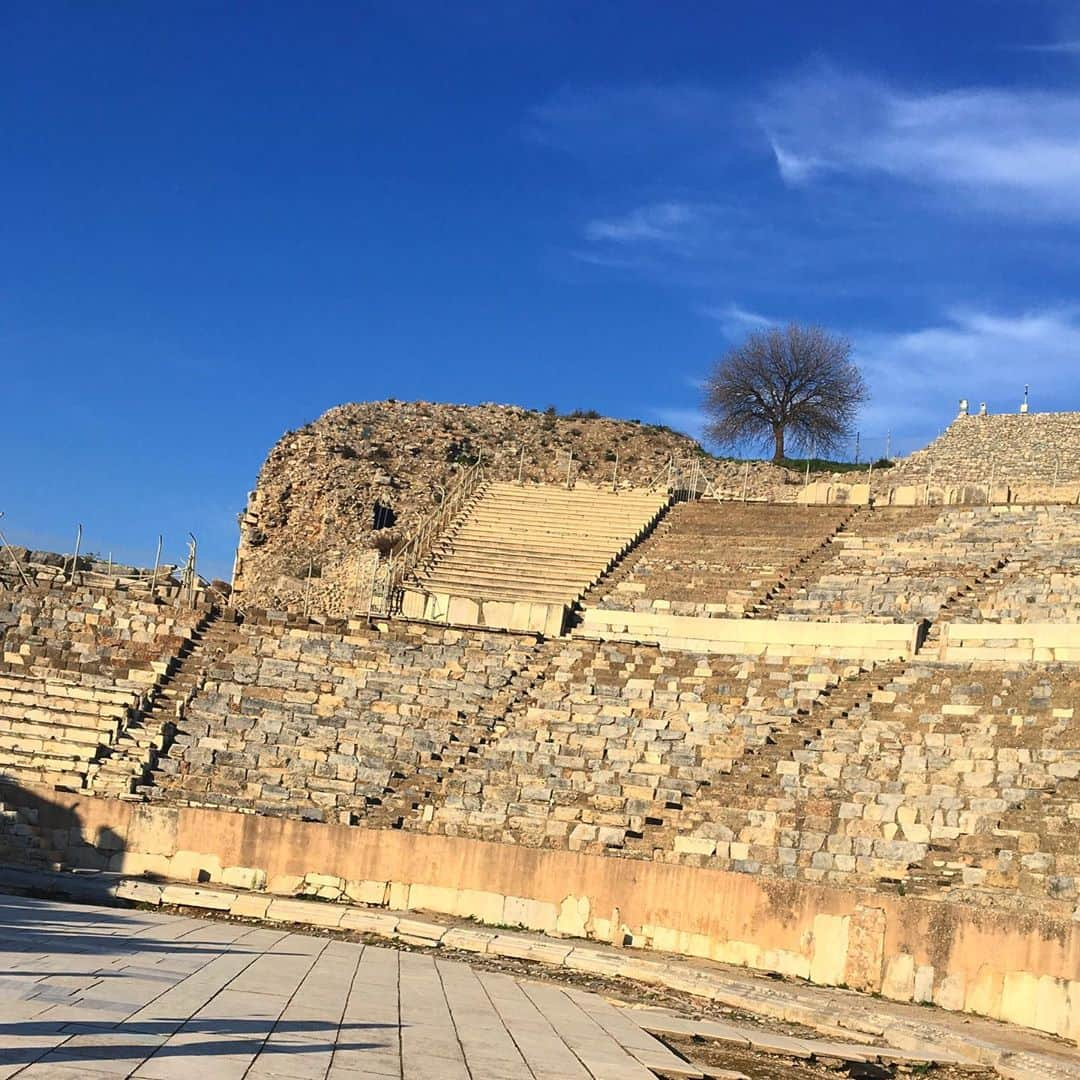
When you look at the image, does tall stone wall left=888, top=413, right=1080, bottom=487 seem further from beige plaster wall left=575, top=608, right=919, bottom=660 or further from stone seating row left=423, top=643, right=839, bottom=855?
stone seating row left=423, top=643, right=839, bottom=855

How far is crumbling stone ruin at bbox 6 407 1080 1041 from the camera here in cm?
1706

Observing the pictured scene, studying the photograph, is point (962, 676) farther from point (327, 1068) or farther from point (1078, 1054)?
point (327, 1068)

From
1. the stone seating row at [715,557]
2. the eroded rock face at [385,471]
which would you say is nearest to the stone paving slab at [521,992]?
the stone seating row at [715,557]

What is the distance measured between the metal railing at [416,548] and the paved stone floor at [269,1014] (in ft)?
47.6

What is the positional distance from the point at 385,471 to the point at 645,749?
21.3 m

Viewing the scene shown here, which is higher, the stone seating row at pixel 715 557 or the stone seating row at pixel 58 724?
the stone seating row at pixel 715 557

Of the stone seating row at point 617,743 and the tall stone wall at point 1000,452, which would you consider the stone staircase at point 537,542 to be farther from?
the tall stone wall at point 1000,452

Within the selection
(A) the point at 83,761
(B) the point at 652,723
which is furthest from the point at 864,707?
(A) the point at 83,761

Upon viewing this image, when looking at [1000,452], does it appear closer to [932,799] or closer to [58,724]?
[932,799]

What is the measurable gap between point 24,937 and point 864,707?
13.1 meters

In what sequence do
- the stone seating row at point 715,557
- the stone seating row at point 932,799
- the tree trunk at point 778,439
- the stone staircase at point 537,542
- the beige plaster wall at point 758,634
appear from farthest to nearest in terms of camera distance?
the tree trunk at point 778,439
the stone staircase at point 537,542
the stone seating row at point 715,557
the beige plaster wall at point 758,634
the stone seating row at point 932,799

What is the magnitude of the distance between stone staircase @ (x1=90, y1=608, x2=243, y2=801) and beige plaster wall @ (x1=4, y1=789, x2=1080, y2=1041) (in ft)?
3.13

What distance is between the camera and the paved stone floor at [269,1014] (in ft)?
28.5

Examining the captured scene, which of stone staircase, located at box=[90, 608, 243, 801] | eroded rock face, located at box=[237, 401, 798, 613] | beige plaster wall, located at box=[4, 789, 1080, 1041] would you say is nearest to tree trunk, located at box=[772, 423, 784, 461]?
eroded rock face, located at box=[237, 401, 798, 613]
